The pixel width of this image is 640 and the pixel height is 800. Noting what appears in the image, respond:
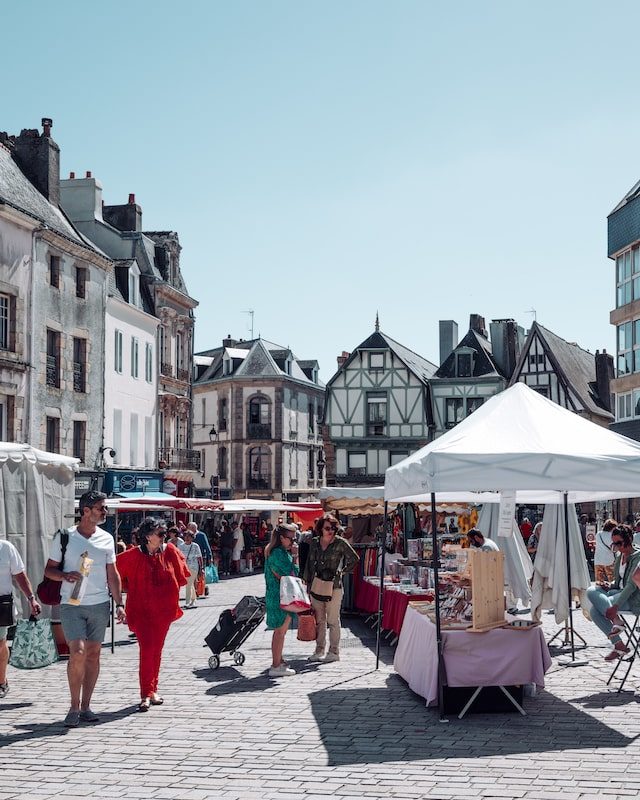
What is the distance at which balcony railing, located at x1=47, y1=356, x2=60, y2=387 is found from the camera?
105ft

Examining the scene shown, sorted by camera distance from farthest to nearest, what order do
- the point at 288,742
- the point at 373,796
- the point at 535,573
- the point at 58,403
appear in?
1. the point at 58,403
2. the point at 535,573
3. the point at 288,742
4. the point at 373,796

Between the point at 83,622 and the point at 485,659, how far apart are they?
3.33m

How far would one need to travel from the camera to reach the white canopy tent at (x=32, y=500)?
1229 cm

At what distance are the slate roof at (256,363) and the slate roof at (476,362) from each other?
10.3 meters

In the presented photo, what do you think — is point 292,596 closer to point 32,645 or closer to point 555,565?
point 32,645

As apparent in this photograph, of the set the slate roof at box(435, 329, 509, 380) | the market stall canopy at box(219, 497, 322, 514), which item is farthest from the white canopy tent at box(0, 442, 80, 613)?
the slate roof at box(435, 329, 509, 380)

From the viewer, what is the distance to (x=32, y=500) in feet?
41.6

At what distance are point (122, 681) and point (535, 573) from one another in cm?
554

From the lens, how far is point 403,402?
55281 mm

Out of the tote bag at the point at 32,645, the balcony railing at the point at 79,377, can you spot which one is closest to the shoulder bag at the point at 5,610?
the tote bag at the point at 32,645

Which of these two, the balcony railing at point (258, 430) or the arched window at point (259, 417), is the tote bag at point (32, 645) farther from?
the arched window at point (259, 417)

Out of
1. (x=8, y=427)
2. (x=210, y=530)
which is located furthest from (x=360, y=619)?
(x=210, y=530)

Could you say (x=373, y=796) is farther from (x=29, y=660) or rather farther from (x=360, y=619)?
(x=360, y=619)

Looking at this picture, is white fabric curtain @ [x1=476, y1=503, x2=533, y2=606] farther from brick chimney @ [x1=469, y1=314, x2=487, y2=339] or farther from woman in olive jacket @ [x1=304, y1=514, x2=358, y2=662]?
brick chimney @ [x1=469, y1=314, x2=487, y2=339]
